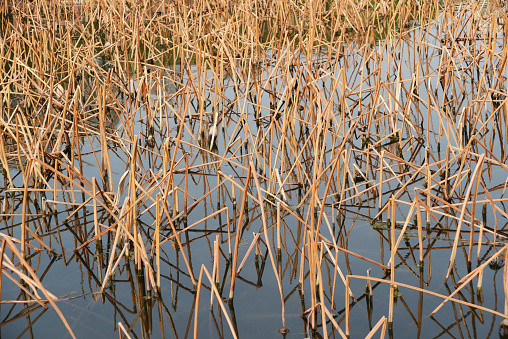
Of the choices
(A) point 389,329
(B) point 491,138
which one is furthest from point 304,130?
(A) point 389,329

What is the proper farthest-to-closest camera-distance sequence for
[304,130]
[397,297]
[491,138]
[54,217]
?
[304,130] < [491,138] < [54,217] < [397,297]

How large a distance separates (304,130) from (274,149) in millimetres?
399

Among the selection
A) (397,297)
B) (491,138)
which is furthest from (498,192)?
(397,297)

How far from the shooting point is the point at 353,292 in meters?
2.15

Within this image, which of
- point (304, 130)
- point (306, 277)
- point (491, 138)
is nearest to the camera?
point (306, 277)

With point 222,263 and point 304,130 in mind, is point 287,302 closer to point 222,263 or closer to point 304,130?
point 222,263

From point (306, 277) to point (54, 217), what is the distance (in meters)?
1.30

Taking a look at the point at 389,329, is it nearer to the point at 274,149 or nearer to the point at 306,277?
the point at 306,277

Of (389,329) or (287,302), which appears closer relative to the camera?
(389,329)

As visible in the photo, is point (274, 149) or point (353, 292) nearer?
point (353, 292)

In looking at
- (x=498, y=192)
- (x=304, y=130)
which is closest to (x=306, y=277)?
(x=498, y=192)

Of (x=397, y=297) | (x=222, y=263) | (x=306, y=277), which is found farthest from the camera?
(x=222, y=263)

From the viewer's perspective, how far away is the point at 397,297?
2.09 metres

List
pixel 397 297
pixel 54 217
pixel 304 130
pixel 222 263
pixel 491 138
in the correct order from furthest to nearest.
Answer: pixel 304 130 → pixel 491 138 → pixel 54 217 → pixel 222 263 → pixel 397 297
